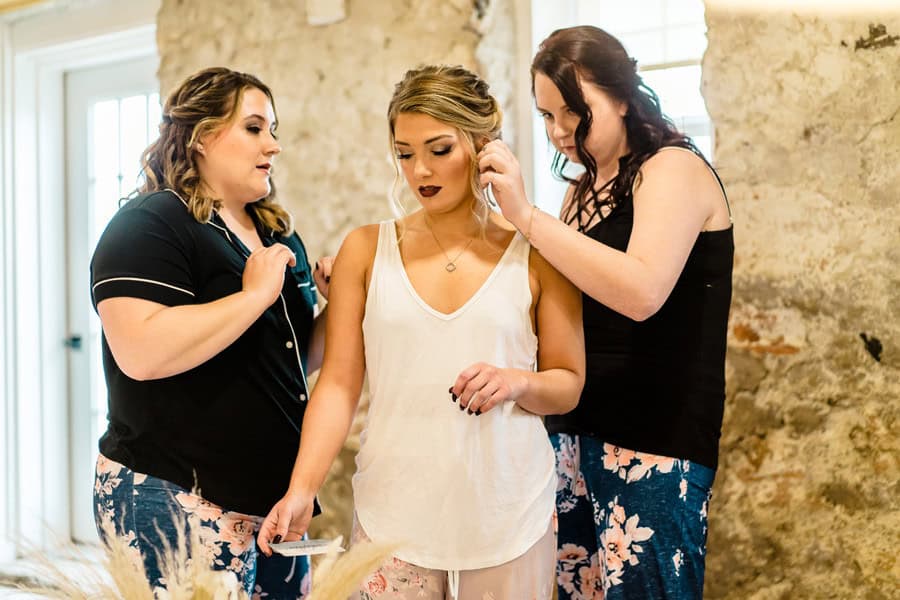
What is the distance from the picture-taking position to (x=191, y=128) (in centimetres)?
165

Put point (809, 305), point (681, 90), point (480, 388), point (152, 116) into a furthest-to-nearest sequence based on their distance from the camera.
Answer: point (152, 116) → point (681, 90) → point (809, 305) → point (480, 388)

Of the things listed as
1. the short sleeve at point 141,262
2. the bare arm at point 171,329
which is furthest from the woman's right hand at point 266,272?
the short sleeve at point 141,262

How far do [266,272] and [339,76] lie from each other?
1.45 m

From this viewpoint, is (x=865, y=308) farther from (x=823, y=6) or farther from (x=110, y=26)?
(x=110, y=26)

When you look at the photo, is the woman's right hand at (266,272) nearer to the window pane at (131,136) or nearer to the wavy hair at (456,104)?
the wavy hair at (456,104)

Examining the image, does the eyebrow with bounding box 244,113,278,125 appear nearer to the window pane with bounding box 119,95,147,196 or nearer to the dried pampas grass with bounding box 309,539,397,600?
the dried pampas grass with bounding box 309,539,397,600

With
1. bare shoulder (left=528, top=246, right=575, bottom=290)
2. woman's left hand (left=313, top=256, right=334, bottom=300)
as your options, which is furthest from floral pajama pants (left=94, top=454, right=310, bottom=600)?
bare shoulder (left=528, top=246, right=575, bottom=290)

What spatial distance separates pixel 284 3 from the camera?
9.69 feet

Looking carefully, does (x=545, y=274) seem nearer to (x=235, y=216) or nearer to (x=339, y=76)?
(x=235, y=216)

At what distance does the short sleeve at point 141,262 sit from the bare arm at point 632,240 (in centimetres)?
57

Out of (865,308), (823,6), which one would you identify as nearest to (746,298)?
(865,308)

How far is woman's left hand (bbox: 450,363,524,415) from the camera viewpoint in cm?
132

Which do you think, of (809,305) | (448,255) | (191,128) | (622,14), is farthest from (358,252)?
Result: (622,14)

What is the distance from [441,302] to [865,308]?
118cm
